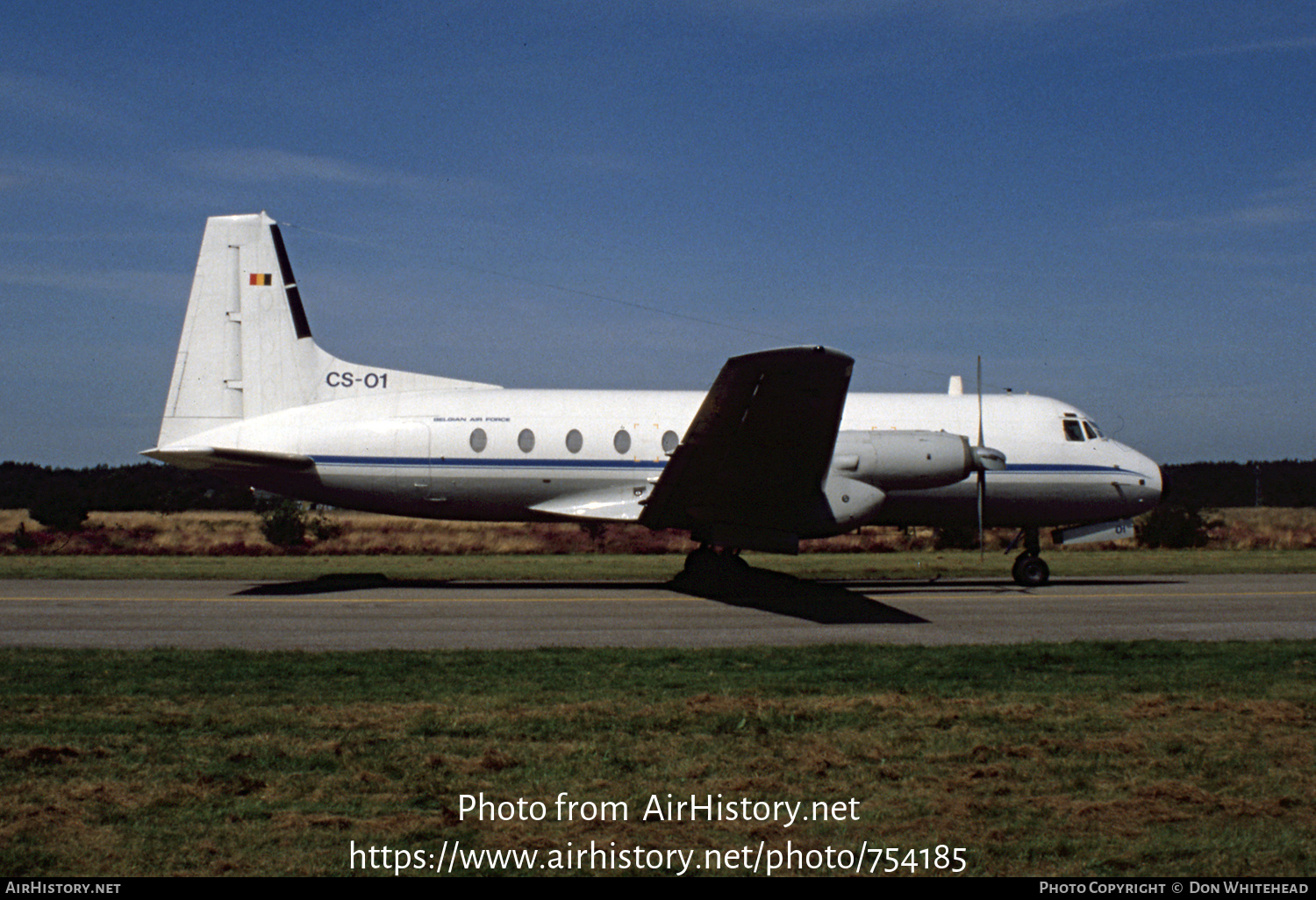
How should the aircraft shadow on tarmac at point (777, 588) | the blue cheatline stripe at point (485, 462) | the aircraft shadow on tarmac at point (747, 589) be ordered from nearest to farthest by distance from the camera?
the aircraft shadow on tarmac at point (747, 589) < the aircraft shadow on tarmac at point (777, 588) < the blue cheatline stripe at point (485, 462)

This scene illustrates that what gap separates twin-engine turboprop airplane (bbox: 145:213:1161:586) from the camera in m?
19.0

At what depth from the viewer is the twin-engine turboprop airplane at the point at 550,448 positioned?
19.0 meters

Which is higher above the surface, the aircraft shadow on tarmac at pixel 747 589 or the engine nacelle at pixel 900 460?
the engine nacelle at pixel 900 460

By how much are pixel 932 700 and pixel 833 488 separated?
372 inches

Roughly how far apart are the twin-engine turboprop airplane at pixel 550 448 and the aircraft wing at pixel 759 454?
0.21ft

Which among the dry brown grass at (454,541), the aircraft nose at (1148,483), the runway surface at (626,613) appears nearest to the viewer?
the runway surface at (626,613)

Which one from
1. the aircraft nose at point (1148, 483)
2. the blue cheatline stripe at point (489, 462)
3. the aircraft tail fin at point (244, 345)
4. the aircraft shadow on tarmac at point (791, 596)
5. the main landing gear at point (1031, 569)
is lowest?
the aircraft shadow on tarmac at point (791, 596)

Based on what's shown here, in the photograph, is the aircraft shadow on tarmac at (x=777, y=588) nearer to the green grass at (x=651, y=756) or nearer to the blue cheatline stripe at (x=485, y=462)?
the blue cheatline stripe at (x=485, y=462)

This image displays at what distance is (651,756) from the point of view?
7066mm

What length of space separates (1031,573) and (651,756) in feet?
55.7

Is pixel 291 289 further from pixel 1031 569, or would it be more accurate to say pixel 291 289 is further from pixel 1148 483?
pixel 1148 483

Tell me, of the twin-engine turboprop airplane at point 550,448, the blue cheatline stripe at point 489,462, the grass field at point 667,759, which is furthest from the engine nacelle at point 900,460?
the grass field at point 667,759

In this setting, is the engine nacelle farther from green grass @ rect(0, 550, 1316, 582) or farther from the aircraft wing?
green grass @ rect(0, 550, 1316, 582)

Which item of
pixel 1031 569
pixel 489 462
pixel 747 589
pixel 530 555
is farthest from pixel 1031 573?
pixel 530 555
